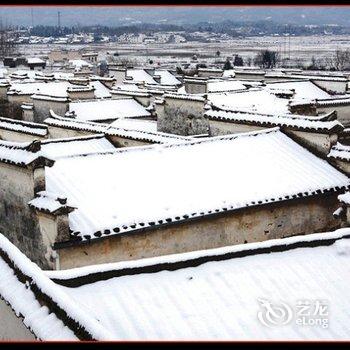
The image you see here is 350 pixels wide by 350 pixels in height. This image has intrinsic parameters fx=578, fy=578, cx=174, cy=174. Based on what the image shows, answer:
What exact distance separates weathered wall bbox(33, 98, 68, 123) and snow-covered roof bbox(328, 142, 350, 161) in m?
20.4

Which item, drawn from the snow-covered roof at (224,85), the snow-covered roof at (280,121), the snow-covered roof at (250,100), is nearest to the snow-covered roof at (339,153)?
the snow-covered roof at (280,121)

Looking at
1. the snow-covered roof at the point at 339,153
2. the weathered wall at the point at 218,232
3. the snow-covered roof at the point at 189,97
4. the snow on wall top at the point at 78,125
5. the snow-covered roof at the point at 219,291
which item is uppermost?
the snow-covered roof at the point at 189,97

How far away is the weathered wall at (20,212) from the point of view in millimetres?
14781

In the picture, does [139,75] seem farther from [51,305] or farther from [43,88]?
[51,305]

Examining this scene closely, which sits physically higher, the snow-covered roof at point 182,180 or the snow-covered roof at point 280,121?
the snow-covered roof at point 280,121

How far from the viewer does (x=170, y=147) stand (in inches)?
738

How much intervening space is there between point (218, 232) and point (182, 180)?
1990 mm

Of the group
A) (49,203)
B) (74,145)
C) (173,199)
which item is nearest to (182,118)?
(74,145)

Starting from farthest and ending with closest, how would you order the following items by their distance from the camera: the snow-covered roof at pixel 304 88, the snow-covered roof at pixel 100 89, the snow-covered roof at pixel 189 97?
the snow-covered roof at pixel 100 89, the snow-covered roof at pixel 304 88, the snow-covered roof at pixel 189 97

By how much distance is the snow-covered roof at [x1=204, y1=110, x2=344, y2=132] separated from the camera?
19.3 metres

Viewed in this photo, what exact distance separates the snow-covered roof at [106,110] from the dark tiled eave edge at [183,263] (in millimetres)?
24430

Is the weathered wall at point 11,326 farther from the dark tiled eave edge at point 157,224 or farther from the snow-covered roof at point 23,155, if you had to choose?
the snow-covered roof at point 23,155

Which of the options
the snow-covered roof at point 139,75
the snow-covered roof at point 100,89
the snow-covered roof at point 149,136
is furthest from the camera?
the snow-covered roof at point 139,75

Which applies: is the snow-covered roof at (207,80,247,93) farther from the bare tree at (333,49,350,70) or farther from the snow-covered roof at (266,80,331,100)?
the bare tree at (333,49,350,70)
